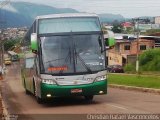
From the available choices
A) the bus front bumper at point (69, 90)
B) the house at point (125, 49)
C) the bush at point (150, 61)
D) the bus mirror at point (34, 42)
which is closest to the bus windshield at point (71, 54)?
the bus mirror at point (34, 42)

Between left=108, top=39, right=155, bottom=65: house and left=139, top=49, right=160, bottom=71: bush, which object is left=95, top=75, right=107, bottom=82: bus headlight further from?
left=108, top=39, right=155, bottom=65: house

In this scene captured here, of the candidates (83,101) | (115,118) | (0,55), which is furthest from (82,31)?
(0,55)

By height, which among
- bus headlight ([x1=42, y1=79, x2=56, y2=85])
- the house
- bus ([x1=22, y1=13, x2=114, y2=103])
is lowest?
the house

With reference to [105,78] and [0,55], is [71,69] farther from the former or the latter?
[0,55]

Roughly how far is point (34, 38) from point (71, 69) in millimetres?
1725

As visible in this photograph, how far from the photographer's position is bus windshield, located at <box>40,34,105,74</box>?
60.8 feet

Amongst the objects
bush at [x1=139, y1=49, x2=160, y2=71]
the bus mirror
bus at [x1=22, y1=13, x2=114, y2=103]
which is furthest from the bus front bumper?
bush at [x1=139, y1=49, x2=160, y2=71]

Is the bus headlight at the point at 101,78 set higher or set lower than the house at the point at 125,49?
higher

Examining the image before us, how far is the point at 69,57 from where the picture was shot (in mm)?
18641

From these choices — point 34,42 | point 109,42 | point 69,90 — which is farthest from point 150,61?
point 34,42

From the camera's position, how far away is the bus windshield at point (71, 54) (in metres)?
18.5

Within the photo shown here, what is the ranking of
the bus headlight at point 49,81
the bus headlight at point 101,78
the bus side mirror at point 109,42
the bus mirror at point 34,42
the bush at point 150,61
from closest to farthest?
1. the bus headlight at point 49,81
2. the bus mirror at point 34,42
3. the bus headlight at point 101,78
4. the bus side mirror at point 109,42
5. the bush at point 150,61

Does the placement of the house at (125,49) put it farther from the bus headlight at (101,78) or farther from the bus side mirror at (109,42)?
the bus headlight at (101,78)

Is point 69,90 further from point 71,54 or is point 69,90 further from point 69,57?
point 71,54
